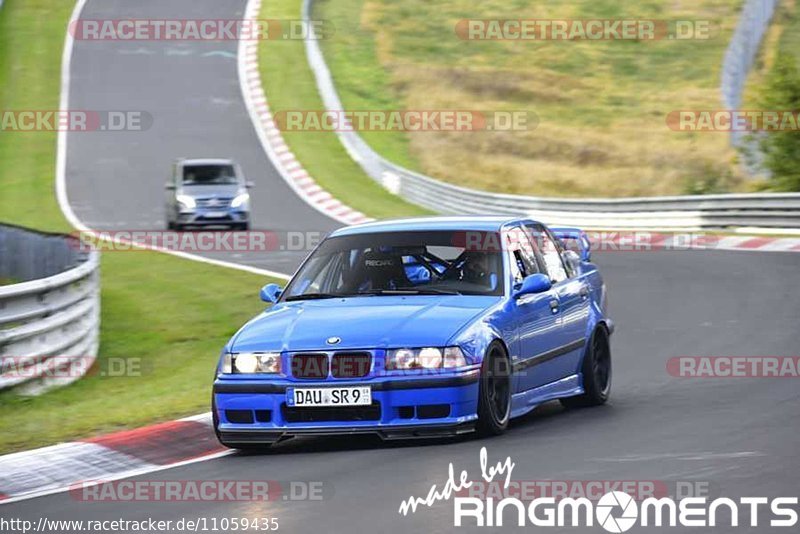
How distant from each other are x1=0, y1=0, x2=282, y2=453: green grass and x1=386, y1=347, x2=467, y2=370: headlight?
8.46 ft

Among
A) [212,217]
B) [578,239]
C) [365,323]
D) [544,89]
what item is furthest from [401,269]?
[544,89]

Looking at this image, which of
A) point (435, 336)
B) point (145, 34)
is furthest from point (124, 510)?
point (145, 34)

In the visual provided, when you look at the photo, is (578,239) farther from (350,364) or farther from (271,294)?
(350,364)

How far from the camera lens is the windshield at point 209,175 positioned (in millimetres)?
31891

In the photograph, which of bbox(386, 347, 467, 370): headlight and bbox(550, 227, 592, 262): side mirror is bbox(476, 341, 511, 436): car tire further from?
bbox(550, 227, 592, 262): side mirror

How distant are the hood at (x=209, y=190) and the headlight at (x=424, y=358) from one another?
22.0 metres

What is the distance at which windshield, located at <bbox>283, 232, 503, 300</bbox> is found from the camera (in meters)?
10.6

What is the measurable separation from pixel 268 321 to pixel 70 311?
4.82m

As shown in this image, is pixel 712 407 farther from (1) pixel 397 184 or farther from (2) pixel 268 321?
(1) pixel 397 184

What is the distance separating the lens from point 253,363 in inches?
385

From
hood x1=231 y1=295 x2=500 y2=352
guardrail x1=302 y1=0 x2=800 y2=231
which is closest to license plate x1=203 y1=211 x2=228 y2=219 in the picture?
guardrail x1=302 y1=0 x2=800 y2=231

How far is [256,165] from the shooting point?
1592 inches

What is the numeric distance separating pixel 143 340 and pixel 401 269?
683 centimetres

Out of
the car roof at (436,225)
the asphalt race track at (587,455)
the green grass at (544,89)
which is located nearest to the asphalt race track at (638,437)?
the asphalt race track at (587,455)
